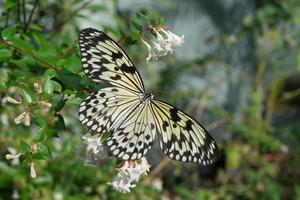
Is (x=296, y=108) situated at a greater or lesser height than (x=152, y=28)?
greater

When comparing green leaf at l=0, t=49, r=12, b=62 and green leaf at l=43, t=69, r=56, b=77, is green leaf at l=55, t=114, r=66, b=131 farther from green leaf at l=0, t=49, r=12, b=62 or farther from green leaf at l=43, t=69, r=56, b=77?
green leaf at l=0, t=49, r=12, b=62

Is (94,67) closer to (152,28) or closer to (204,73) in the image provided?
(152,28)

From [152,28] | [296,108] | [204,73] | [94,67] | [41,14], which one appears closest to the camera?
[94,67]

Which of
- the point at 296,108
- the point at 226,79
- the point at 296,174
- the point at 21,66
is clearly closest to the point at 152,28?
the point at 21,66

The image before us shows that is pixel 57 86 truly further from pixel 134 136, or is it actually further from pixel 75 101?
pixel 134 136

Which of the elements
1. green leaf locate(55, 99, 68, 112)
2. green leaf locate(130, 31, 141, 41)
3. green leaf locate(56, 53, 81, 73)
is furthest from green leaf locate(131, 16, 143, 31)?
green leaf locate(55, 99, 68, 112)

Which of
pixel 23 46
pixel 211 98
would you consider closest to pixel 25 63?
pixel 23 46
